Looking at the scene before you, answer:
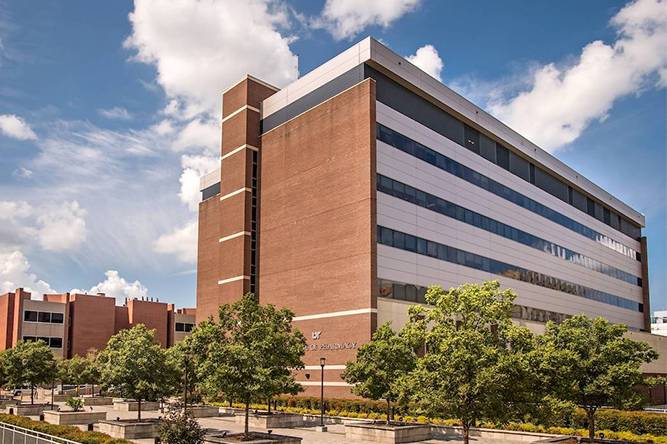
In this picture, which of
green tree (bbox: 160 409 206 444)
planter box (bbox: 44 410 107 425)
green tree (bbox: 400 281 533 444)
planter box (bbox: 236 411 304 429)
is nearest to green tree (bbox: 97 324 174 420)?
planter box (bbox: 44 410 107 425)

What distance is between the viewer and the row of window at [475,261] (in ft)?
162

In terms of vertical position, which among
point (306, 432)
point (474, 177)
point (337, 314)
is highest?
point (474, 177)

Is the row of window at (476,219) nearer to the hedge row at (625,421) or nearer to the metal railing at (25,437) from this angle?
the hedge row at (625,421)

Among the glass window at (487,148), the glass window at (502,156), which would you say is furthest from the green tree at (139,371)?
the glass window at (502,156)

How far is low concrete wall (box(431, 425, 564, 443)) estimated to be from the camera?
3247 cm

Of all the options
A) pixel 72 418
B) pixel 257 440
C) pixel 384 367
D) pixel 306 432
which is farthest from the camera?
pixel 72 418

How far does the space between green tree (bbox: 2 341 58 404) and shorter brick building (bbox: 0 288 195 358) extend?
38.7m

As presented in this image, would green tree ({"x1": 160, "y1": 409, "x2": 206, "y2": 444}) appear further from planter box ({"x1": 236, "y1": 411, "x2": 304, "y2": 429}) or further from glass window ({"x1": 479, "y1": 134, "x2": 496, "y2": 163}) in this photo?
glass window ({"x1": 479, "y1": 134, "x2": 496, "y2": 163})

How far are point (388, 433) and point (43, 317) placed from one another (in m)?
82.6

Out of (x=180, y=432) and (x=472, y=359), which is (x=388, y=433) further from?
(x=180, y=432)

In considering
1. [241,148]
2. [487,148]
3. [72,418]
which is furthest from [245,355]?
[487,148]

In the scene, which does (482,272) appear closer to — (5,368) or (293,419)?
(293,419)

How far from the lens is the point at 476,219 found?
2302 inches

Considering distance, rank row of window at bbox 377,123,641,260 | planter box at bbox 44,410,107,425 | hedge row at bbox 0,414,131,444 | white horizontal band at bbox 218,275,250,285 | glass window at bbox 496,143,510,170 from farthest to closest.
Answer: glass window at bbox 496,143,510,170 < white horizontal band at bbox 218,275,250,285 < row of window at bbox 377,123,641,260 < planter box at bbox 44,410,107,425 < hedge row at bbox 0,414,131,444
